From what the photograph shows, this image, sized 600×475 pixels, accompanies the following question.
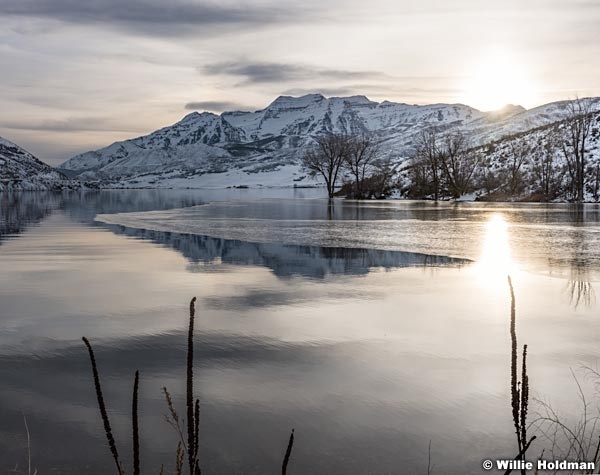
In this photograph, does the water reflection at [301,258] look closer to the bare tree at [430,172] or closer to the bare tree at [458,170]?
the bare tree at [458,170]

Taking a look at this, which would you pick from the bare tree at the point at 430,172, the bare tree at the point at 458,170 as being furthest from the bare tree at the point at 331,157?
the bare tree at the point at 458,170

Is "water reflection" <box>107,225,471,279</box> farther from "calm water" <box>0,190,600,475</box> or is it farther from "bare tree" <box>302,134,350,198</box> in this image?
"bare tree" <box>302,134,350,198</box>

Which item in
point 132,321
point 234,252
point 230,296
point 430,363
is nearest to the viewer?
point 430,363

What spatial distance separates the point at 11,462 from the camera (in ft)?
18.4

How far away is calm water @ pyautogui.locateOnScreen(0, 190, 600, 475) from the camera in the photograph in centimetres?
595

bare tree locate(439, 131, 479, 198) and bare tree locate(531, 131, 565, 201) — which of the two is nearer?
bare tree locate(531, 131, 565, 201)

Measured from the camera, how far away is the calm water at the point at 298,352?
19.5 ft

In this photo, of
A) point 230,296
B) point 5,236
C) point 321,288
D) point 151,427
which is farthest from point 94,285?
point 5,236

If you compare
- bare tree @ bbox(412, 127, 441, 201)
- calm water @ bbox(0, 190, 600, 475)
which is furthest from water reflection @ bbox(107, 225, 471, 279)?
bare tree @ bbox(412, 127, 441, 201)

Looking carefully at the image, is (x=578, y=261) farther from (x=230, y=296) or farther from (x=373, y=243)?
(x=230, y=296)

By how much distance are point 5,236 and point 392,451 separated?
26341 mm

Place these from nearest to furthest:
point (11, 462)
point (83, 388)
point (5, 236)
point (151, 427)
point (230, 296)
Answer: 1. point (11, 462)
2. point (151, 427)
3. point (83, 388)
4. point (230, 296)
5. point (5, 236)

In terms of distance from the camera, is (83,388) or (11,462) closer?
(11,462)

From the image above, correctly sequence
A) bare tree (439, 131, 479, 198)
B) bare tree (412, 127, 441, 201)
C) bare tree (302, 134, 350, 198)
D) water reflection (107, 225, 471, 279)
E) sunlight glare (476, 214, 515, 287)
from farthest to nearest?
1. bare tree (302, 134, 350, 198)
2. bare tree (412, 127, 441, 201)
3. bare tree (439, 131, 479, 198)
4. water reflection (107, 225, 471, 279)
5. sunlight glare (476, 214, 515, 287)
